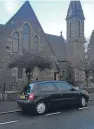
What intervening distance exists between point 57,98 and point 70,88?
1.32 meters

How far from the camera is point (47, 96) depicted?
11.9m

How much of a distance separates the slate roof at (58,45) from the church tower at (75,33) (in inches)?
57.5

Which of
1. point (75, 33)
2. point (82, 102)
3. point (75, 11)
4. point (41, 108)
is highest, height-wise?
point (75, 11)

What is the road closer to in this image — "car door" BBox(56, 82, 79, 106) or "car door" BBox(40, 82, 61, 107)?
"car door" BBox(40, 82, 61, 107)

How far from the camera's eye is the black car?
1159 cm

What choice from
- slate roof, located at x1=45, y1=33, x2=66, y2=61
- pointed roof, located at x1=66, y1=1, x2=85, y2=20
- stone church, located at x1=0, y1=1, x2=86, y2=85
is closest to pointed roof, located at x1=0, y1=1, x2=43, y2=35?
stone church, located at x1=0, y1=1, x2=86, y2=85

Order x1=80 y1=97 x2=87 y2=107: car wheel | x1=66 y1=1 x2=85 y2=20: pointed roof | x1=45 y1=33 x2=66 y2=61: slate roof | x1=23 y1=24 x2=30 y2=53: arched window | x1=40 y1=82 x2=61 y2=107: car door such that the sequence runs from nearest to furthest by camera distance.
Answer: x1=40 y1=82 x2=61 y2=107: car door < x1=80 y1=97 x2=87 y2=107: car wheel < x1=23 y1=24 x2=30 y2=53: arched window < x1=45 y1=33 x2=66 y2=61: slate roof < x1=66 y1=1 x2=85 y2=20: pointed roof

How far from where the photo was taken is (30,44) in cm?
2941

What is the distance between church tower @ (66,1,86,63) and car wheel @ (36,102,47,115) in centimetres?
2980

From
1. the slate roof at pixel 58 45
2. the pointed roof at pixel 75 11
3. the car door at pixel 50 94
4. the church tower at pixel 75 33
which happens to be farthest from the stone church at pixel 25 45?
the car door at pixel 50 94

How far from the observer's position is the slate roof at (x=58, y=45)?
1572 inches

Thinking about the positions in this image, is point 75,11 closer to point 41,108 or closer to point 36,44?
point 36,44

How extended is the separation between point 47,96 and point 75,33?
1215 inches

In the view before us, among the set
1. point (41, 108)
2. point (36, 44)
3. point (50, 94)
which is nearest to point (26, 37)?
point (36, 44)
